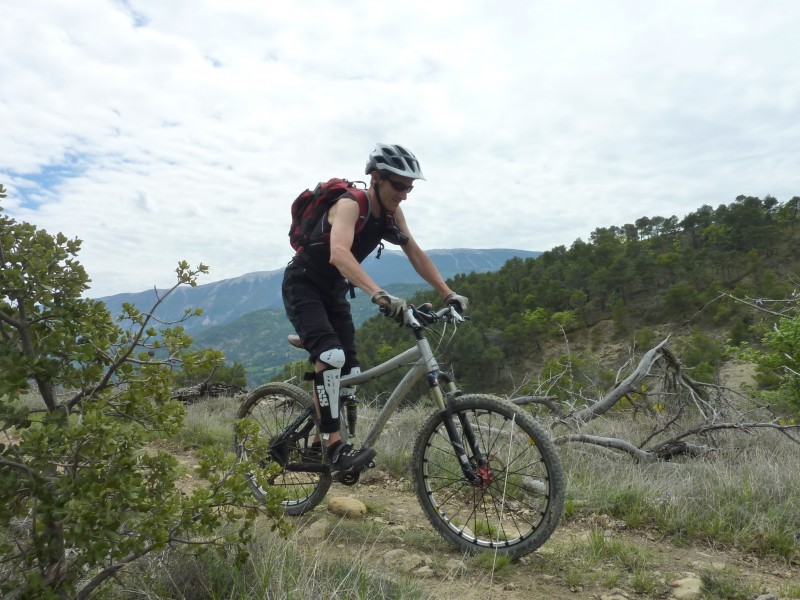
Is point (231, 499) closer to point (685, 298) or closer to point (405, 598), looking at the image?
point (405, 598)

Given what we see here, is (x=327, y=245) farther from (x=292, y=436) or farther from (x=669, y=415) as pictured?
(x=669, y=415)

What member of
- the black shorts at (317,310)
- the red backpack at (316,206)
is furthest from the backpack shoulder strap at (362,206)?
the black shorts at (317,310)

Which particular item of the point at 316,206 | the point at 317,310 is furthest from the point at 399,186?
the point at 317,310

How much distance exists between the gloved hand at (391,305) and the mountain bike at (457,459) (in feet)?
0.19

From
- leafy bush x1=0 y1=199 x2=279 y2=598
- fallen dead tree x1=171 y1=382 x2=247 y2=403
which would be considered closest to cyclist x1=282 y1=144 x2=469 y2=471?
leafy bush x1=0 y1=199 x2=279 y2=598

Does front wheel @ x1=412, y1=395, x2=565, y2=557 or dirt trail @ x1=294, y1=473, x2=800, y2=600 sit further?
front wheel @ x1=412, y1=395, x2=565, y2=557

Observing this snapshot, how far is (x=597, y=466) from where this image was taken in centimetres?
423

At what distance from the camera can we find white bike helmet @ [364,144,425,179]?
3.24 metres

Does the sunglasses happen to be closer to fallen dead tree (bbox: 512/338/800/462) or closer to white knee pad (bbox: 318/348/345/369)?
white knee pad (bbox: 318/348/345/369)

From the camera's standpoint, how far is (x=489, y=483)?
117 inches

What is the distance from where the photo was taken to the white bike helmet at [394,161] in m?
3.24

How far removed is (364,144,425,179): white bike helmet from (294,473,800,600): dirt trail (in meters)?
2.12

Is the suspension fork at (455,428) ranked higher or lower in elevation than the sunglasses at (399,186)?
lower

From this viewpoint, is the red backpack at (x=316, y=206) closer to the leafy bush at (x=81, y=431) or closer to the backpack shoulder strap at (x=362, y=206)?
the backpack shoulder strap at (x=362, y=206)
